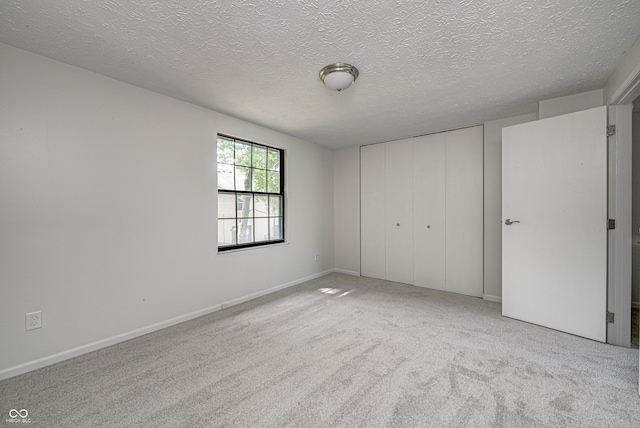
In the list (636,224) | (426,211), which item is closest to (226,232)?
(426,211)

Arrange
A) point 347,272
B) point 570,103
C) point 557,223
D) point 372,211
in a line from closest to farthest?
point 557,223
point 570,103
point 372,211
point 347,272

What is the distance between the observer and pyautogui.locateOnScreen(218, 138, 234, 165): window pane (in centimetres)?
340

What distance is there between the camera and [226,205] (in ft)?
11.4

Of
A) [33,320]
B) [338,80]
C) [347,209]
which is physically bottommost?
[33,320]

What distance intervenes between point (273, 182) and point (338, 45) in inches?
97.3

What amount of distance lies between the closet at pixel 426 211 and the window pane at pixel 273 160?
160 cm

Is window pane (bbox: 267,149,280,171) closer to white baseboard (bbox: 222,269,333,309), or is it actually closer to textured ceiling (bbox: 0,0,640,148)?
textured ceiling (bbox: 0,0,640,148)

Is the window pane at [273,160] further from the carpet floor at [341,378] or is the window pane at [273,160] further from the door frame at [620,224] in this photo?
the door frame at [620,224]

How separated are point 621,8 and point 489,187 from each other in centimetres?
225

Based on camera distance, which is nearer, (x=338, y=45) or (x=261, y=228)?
(x=338, y=45)

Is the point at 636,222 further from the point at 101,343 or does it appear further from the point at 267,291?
the point at 101,343

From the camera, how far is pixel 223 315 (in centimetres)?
307

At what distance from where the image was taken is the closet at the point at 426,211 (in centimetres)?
377

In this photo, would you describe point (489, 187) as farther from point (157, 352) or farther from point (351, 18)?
point (157, 352)
